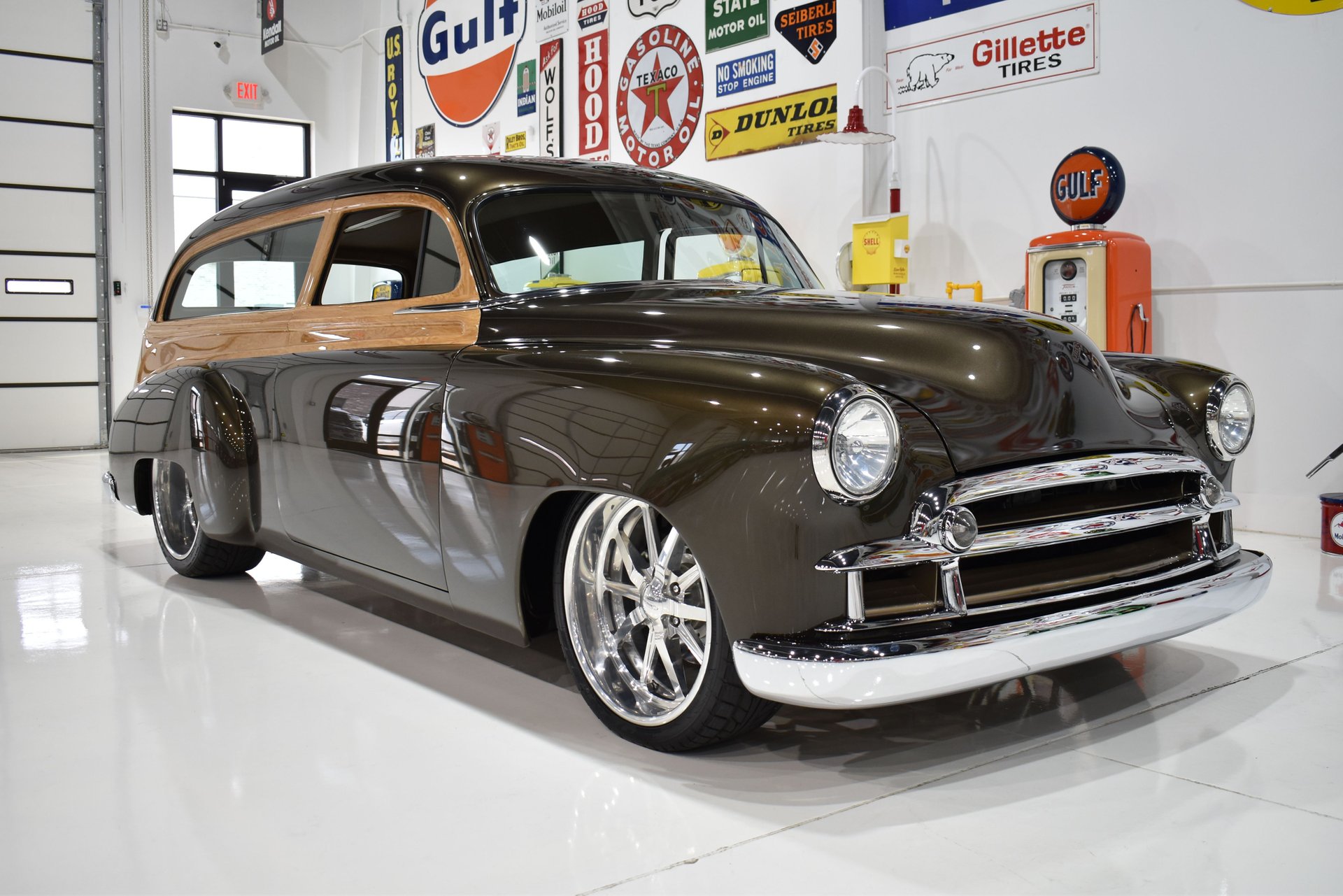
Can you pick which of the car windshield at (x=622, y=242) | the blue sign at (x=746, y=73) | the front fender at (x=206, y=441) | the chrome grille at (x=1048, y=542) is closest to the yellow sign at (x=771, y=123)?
the blue sign at (x=746, y=73)

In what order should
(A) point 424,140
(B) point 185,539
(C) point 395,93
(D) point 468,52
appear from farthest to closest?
(C) point 395,93 < (A) point 424,140 < (D) point 468,52 < (B) point 185,539

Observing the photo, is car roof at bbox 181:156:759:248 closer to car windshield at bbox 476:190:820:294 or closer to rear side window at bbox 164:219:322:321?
car windshield at bbox 476:190:820:294

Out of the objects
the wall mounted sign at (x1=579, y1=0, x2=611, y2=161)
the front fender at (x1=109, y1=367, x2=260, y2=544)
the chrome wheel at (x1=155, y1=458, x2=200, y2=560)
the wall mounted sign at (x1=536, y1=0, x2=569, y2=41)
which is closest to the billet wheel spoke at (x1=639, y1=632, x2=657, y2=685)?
the front fender at (x1=109, y1=367, x2=260, y2=544)

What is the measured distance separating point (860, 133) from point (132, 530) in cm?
462

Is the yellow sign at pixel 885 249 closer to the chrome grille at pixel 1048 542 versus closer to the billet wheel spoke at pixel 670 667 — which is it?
the chrome grille at pixel 1048 542

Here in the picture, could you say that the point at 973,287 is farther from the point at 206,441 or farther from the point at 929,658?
the point at 929,658

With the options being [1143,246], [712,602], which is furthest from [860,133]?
[712,602]

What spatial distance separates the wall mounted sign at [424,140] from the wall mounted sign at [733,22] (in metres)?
4.22

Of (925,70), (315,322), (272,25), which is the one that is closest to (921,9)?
(925,70)

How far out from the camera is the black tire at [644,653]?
244 cm

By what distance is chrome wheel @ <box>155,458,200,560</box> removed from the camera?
15.2 feet

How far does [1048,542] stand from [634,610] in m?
0.95

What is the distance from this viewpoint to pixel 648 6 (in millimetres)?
8898

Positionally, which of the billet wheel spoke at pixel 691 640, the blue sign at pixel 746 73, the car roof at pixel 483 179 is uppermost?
the blue sign at pixel 746 73
